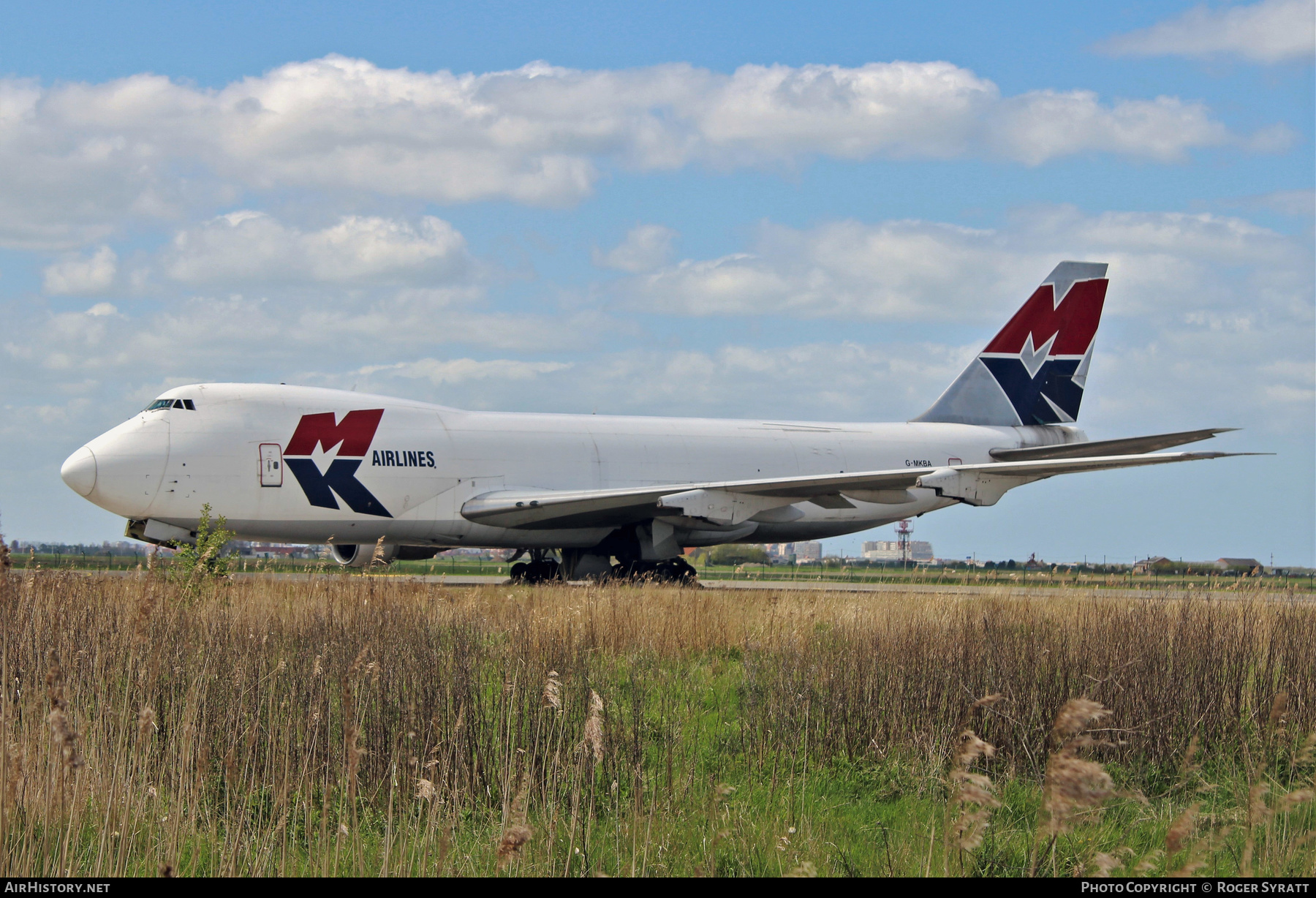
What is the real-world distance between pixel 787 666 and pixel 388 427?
1406 centimetres

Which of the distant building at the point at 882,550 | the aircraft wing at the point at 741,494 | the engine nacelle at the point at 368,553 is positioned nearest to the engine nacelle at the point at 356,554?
the engine nacelle at the point at 368,553

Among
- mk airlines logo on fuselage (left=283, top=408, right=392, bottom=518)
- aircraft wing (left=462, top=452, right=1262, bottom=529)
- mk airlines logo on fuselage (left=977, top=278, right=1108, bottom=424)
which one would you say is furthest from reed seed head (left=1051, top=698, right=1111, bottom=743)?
mk airlines logo on fuselage (left=977, top=278, right=1108, bottom=424)

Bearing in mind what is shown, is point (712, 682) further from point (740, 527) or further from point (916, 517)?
point (916, 517)

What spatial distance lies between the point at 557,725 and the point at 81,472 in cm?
1477

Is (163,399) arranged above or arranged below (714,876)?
above

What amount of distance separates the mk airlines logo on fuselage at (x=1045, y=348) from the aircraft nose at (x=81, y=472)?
19.8 metres

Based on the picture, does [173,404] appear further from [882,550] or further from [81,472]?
[882,550]

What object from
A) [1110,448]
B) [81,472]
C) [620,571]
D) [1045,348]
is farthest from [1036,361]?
[81,472]

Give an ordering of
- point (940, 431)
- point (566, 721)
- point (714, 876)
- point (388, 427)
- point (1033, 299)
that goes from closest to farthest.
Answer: point (714, 876)
point (566, 721)
point (388, 427)
point (940, 431)
point (1033, 299)

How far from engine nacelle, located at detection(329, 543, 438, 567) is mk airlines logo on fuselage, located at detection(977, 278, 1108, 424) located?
14.3m

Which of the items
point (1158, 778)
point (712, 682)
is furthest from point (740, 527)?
point (1158, 778)

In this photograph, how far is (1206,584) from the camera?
12.4 meters

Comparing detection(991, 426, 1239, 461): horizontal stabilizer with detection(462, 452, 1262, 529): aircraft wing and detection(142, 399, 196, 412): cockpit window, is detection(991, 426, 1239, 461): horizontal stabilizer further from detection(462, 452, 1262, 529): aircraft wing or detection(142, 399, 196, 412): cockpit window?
detection(142, 399, 196, 412): cockpit window

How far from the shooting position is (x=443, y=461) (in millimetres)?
21047
